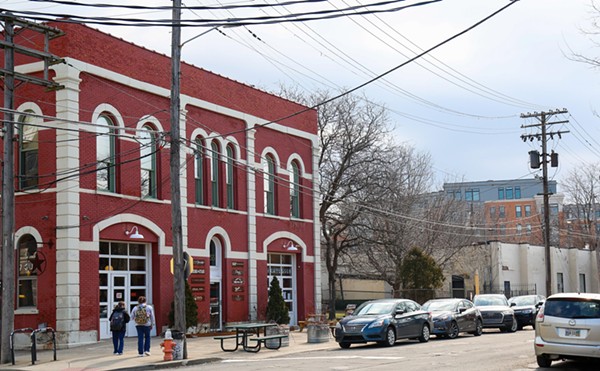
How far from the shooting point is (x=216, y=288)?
110 ft

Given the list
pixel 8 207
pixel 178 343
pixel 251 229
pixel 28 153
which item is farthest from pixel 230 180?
pixel 8 207

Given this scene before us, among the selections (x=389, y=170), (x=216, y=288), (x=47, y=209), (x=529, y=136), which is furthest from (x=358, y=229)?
A: (x=47, y=209)

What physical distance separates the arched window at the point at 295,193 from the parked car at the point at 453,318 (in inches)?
392

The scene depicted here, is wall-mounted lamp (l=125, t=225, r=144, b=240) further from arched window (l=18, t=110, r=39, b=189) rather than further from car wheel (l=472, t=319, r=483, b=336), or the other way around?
car wheel (l=472, t=319, r=483, b=336)

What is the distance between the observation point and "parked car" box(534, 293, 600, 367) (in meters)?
16.6

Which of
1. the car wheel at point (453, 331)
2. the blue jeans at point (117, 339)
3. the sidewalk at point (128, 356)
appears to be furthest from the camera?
the car wheel at point (453, 331)

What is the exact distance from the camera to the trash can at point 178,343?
22.1m

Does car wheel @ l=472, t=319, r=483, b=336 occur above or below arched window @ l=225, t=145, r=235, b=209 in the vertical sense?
below

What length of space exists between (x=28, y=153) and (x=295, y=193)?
1464 centimetres

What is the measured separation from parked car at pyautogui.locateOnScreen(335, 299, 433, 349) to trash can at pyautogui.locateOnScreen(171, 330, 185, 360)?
17.7 ft

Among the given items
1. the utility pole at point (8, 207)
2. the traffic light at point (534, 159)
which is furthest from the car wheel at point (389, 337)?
the traffic light at point (534, 159)

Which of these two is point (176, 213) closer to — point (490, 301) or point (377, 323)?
point (377, 323)

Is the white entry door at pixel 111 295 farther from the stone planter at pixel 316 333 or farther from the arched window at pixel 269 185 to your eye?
the arched window at pixel 269 185

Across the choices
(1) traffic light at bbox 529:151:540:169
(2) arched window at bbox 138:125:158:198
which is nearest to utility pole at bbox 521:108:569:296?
(1) traffic light at bbox 529:151:540:169
